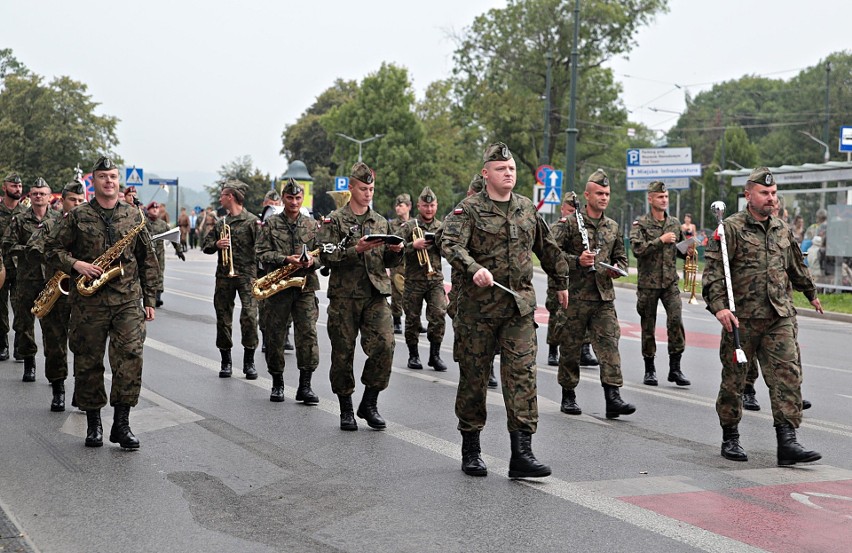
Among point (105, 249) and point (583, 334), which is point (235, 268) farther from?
point (583, 334)

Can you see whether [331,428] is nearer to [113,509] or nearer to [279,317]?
[279,317]

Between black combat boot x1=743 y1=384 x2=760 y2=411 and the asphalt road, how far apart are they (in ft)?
1.14

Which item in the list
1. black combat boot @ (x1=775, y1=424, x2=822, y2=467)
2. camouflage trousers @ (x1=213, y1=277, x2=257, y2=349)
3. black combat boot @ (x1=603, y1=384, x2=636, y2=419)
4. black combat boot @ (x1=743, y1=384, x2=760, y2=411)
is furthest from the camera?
camouflage trousers @ (x1=213, y1=277, x2=257, y2=349)

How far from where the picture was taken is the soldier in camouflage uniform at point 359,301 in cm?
853

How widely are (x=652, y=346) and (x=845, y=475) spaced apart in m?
4.51

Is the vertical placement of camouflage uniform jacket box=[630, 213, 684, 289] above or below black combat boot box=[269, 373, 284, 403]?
above

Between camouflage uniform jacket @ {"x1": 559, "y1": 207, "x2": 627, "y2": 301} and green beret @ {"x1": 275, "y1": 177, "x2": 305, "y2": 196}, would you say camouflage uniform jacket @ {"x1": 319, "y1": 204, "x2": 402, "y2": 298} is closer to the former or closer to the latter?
green beret @ {"x1": 275, "y1": 177, "x2": 305, "y2": 196}

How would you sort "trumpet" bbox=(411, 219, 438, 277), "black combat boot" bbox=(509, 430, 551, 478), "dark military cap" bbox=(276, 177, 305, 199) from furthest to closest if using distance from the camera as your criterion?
"dark military cap" bbox=(276, 177, 305, 199), "trumpet" bbox=(411, 219, 438, 277), "black combat boot" bbox=(509, 430, 551, 478)

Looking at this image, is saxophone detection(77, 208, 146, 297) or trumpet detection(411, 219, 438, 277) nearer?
saxophone detection(77, 208, 146, 297)

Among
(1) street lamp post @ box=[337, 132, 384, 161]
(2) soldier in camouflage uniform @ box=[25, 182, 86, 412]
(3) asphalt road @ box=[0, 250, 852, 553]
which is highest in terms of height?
(1) street lamp post @ box=[337, 132, 384, 161]

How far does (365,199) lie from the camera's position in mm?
8711

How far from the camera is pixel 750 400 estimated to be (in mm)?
9859

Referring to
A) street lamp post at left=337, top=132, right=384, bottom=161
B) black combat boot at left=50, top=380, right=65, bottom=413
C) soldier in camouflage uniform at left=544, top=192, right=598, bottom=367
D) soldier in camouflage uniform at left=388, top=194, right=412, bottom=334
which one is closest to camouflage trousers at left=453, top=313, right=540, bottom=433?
black combat boot at left=50, top=380, right=65, bottom=413

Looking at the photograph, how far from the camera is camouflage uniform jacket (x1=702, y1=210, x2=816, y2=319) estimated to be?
7.58m
